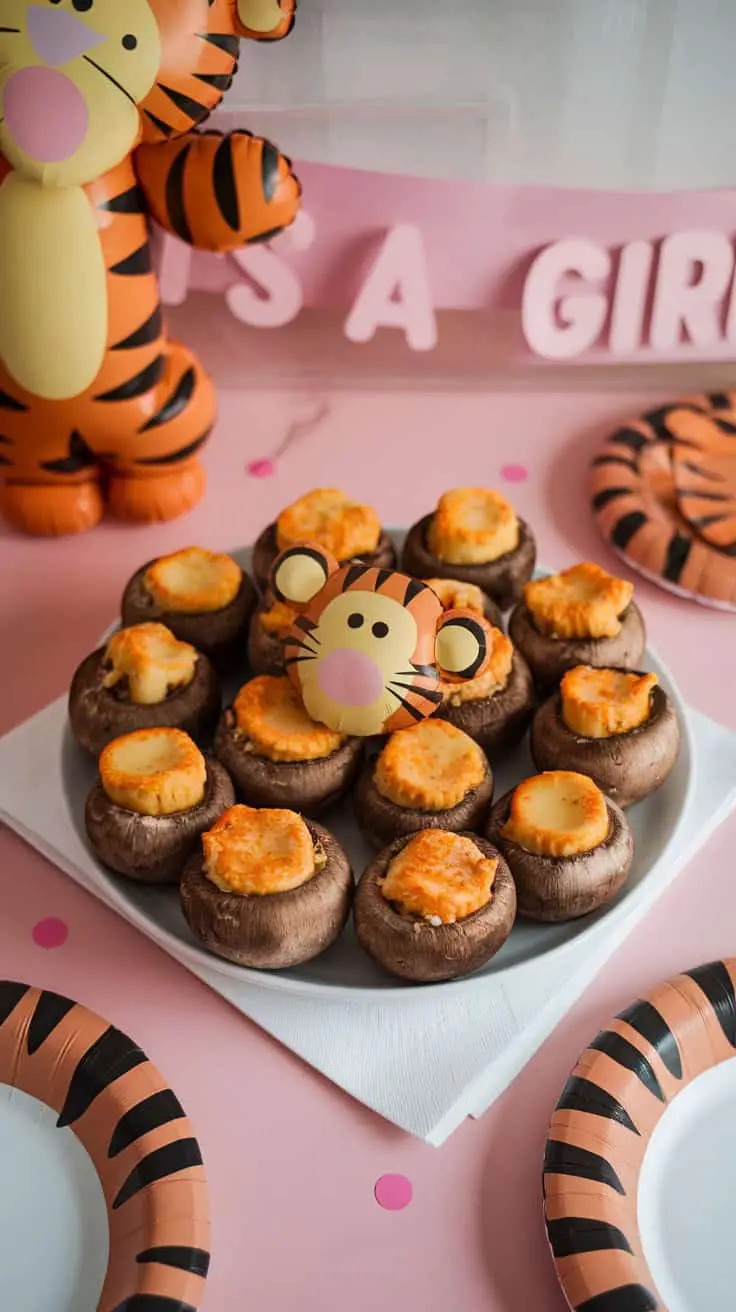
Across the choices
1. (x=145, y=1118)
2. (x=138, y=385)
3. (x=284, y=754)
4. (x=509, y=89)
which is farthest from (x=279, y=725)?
(x=509, y=89)

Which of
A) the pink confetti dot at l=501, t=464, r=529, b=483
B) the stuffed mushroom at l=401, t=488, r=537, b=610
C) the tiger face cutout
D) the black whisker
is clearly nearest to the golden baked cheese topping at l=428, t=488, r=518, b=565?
the stuffed mushroom at l=401, t=488, r=537, b=610

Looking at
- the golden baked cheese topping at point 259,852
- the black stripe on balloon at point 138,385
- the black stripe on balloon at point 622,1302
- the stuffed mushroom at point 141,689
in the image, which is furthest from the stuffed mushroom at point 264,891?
the black stripe on balloon at point 138,385

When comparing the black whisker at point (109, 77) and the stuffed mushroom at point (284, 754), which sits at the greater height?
the black whisker at point (109, 77)

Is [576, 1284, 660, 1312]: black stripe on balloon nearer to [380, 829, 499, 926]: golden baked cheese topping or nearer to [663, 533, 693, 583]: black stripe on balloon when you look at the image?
[380, 829, 499, 926]: golden baked cheese topping

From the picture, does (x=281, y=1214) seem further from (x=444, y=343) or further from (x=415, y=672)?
(x=444, y=343)

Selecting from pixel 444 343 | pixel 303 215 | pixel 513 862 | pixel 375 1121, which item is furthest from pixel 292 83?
pixel 375 1121

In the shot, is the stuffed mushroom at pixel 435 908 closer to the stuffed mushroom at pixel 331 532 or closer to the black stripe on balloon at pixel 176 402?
the stuffed mushroom at pixel 331 532
